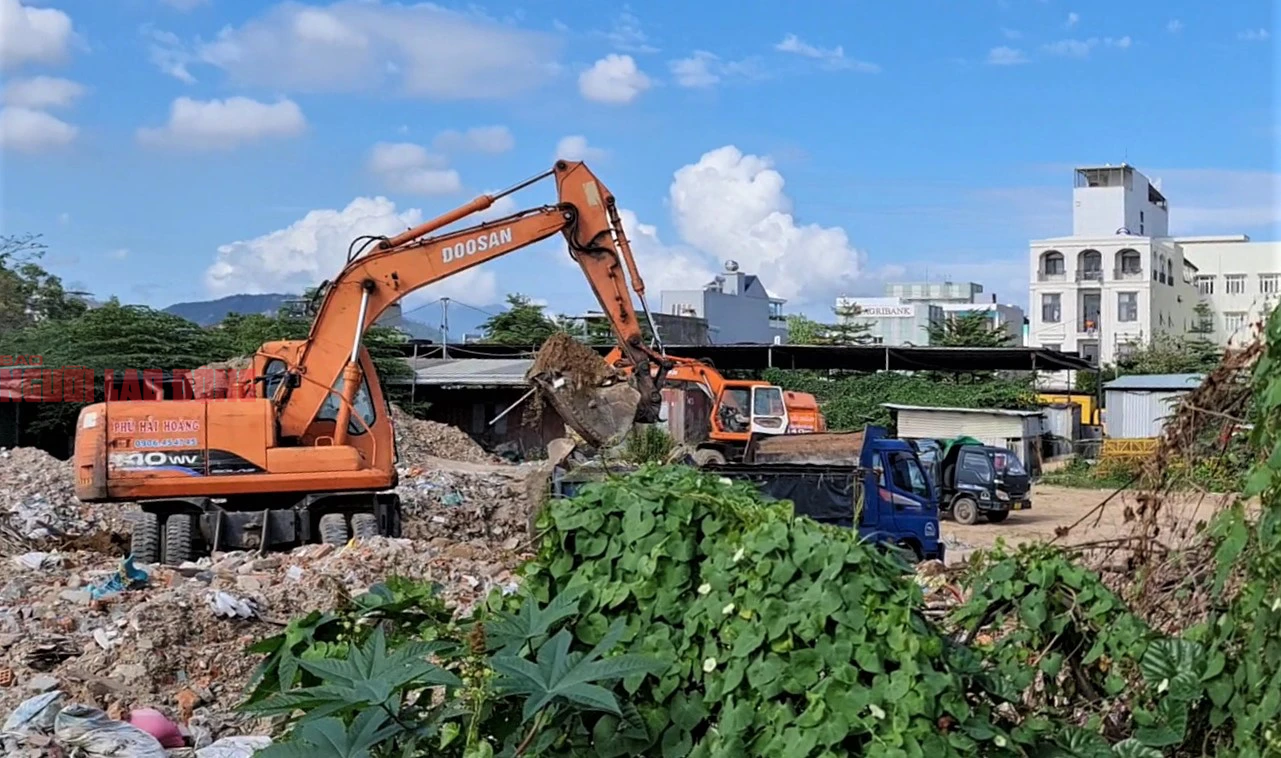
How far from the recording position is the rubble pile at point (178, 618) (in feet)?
24.6

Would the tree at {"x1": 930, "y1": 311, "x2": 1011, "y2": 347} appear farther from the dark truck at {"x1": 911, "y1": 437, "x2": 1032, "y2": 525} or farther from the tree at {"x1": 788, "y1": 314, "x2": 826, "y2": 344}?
the dark truck at {"x1": 911, "y1": 437, "x2": 1032, "y2": 525}

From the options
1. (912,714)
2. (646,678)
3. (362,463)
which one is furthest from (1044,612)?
(362,463)

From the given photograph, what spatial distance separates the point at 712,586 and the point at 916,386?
3653cm

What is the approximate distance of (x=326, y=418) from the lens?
14.1 metres

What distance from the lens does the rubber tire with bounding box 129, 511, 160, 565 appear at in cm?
1338

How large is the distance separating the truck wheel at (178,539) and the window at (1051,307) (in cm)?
5952

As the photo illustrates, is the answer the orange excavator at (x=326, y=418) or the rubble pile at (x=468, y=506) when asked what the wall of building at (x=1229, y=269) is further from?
the orange excavator at (x=326, y=418)

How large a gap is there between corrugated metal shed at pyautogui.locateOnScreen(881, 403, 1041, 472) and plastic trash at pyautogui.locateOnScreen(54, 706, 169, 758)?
26621 millimetres

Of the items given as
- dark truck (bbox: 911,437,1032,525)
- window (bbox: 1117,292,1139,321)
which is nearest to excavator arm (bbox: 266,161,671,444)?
dark truck (bbox: 911,437,1032,525)

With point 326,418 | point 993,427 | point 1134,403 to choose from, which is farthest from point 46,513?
point 1134,403

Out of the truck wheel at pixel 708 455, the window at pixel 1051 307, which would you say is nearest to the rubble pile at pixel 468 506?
the truck wheel at pixel 708 455

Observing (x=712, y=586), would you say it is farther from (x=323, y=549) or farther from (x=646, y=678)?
(x=323, y=549)

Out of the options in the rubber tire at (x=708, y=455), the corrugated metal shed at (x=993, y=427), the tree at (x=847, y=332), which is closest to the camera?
the rubber tire at (x=708, y=455)

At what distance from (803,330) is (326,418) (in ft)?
212
